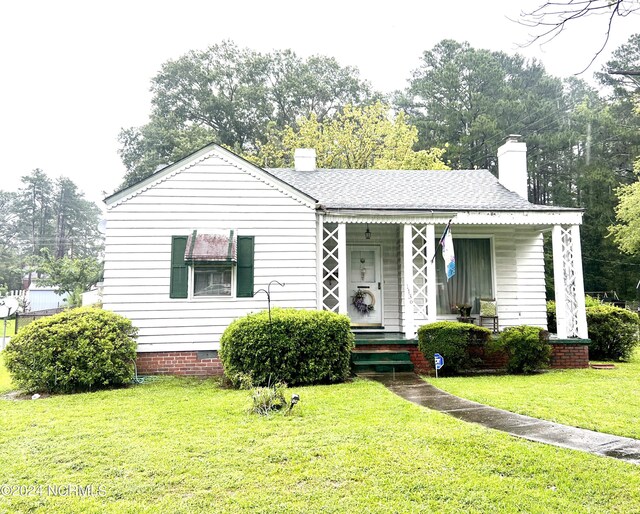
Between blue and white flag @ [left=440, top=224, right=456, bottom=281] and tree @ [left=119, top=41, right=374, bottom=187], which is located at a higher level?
tree @ [left=119, top=41, right=374, bottom=187]

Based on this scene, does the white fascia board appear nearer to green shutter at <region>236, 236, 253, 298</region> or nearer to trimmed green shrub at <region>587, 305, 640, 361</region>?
green shutter at <region>236, 236, 253, 298</region>

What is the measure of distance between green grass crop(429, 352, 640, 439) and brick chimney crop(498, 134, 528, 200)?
5.06m

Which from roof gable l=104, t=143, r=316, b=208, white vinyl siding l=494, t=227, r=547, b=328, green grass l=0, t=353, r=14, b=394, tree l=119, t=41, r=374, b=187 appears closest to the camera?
green grass l=0, t=353, r=14, b=394

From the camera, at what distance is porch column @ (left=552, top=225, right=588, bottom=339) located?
9.50m

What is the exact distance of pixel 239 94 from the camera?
3491 centimetres

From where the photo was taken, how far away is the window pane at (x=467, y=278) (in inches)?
420

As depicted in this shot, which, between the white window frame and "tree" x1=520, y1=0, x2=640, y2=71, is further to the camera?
the white window frame

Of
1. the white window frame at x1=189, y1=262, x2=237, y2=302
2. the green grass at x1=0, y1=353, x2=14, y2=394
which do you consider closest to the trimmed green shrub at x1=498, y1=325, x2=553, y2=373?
the white window frame at x1=189, y1=262, x2=237, y2=302

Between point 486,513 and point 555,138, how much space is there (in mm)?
33021

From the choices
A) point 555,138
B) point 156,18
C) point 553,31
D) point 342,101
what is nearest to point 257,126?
point 342,101

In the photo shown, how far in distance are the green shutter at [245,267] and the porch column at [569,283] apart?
6.59 m

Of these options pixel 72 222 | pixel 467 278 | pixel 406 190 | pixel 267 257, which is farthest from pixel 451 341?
pixel 72 222

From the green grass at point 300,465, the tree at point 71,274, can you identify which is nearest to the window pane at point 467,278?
the green grass at point 300,465

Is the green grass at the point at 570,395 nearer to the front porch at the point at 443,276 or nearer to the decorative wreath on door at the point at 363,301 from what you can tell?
the front porch at the point at 443,276
